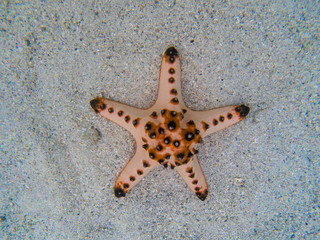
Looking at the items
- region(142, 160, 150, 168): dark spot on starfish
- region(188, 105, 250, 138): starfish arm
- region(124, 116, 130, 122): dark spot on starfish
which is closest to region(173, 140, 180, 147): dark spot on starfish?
region(188, 105, 250, 138): starfish arm

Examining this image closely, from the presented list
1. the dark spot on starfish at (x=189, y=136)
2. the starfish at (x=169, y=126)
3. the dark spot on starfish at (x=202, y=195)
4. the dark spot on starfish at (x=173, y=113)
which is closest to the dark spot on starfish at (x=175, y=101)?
the starfish at (x=169, y=126)

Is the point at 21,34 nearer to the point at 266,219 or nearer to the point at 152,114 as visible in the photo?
the point at 152,114

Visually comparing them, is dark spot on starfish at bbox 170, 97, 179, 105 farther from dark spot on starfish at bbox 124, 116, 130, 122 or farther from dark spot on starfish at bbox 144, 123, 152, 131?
dark spot on starfish at bbox 124, 116, 130, 122

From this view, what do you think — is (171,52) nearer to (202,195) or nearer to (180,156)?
(180,156)

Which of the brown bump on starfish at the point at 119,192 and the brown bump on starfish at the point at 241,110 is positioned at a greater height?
the brown bump on starfish at the point at 241,110

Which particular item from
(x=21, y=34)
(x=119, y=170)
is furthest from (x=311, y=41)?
(x=21, y=34)

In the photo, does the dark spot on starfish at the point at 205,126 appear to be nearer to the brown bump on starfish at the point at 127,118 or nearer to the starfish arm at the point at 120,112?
the starfish arm at the point at 120,112
